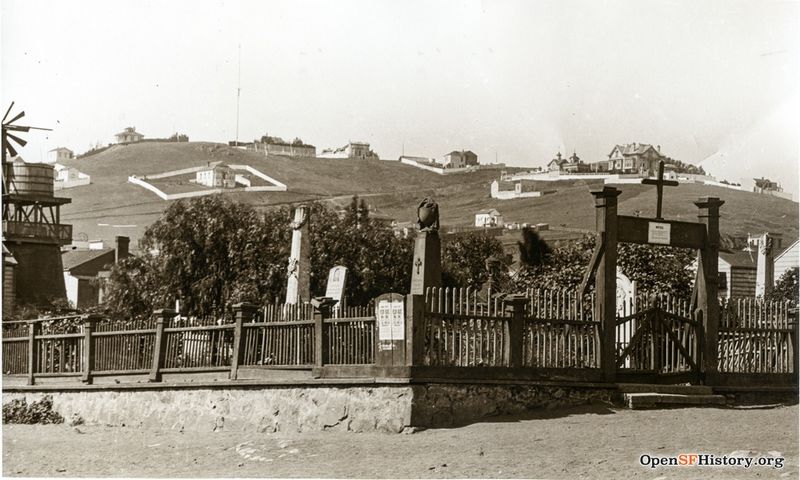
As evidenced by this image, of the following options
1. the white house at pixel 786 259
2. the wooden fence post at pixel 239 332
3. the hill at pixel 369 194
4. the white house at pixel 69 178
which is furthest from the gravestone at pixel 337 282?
the white house at pixel 69 178

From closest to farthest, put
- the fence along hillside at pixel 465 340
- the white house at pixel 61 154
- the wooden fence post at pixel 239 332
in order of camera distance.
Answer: the fence along hillside at pixel 465 340
the wooden fence post at pixel 239 332
the white house at pixel 61 154

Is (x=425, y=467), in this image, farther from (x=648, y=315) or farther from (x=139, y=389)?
(x=139, y=389)

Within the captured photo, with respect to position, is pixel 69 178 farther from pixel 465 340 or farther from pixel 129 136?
pixel 465 340

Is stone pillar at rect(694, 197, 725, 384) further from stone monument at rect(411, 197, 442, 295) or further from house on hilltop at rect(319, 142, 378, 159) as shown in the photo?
house on hilltop at rect(319, 142, 378, 159)

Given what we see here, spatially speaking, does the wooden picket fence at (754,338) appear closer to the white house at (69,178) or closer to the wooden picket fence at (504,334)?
the wooden picket fence at (504,334)

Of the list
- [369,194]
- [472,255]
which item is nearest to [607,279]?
[472,255]

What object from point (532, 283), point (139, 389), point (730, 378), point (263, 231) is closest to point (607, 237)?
point (730, 378)

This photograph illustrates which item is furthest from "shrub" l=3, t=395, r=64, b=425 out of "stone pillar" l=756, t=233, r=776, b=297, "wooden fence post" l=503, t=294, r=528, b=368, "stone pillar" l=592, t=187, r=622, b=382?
"stone pillar" l=756, t=233, r=776, b=297
